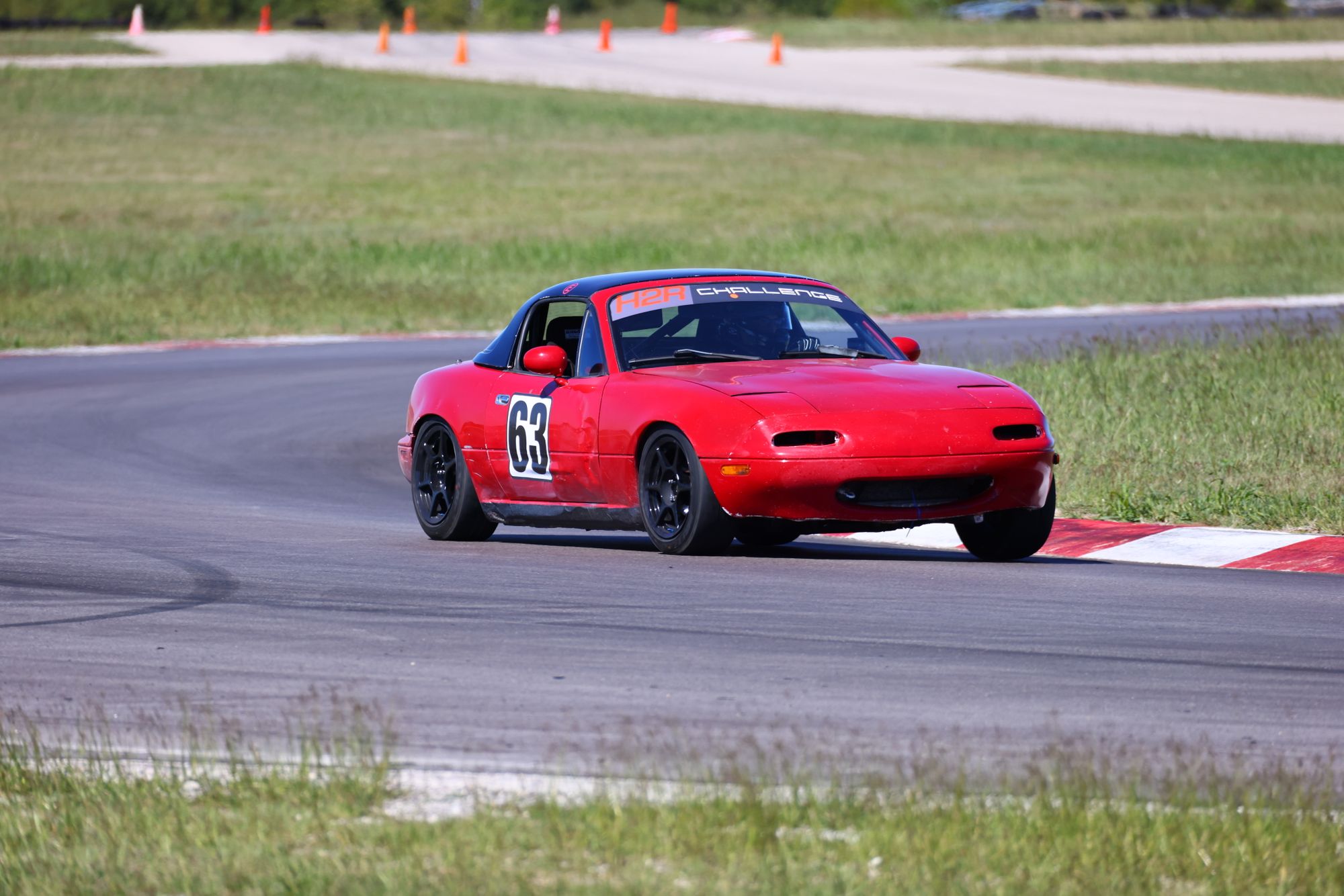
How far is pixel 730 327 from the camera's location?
11.0 metres

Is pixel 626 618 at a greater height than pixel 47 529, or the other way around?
pixel 626 618

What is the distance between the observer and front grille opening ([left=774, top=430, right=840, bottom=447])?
31.9 feet

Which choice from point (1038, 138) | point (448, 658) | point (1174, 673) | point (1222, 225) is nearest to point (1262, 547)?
point (1174, 673)

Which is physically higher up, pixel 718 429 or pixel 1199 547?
pixel 718 429

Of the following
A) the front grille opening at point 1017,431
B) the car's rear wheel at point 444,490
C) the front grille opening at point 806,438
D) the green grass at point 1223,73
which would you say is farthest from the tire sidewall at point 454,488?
the green grass at point 1223,73

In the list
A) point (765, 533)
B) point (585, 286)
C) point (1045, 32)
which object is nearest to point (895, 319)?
point (585, 286)

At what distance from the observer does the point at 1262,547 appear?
10781 mm

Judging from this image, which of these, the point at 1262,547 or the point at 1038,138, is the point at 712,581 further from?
the point at 1038,138

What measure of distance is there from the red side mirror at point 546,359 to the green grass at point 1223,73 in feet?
174

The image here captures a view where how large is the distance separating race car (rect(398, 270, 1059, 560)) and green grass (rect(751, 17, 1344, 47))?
211ft

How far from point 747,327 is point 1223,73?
2260 inches

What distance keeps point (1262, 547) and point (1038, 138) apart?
44.1 m

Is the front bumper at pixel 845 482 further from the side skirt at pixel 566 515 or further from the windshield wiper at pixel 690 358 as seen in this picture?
the windshield wiper at pixel 690 358

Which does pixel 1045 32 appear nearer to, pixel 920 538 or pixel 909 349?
pixel 920 538
